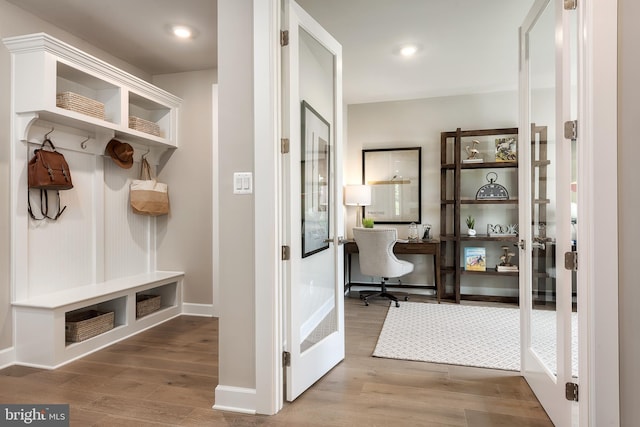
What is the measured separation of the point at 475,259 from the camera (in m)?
4.47

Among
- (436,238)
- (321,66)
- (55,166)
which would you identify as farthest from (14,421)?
(436,238)

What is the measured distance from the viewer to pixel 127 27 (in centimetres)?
294

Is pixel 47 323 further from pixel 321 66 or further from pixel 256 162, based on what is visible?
pixel 321 66

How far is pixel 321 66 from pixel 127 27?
5.59ft

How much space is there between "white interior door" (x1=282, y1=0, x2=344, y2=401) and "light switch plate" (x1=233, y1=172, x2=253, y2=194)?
182 mm

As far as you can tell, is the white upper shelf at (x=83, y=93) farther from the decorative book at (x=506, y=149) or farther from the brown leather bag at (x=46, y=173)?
the decorative book at (x=506, y=149)

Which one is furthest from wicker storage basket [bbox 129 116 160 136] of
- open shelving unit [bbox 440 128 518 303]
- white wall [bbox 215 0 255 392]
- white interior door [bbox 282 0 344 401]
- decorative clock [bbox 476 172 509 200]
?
decorative clock [bbox 476 172 509 200]

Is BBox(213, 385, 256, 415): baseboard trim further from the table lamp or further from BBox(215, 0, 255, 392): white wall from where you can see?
the table lamp

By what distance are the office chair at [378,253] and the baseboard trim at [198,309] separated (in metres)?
1.71

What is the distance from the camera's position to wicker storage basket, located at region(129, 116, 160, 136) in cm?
333

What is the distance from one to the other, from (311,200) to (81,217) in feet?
6.92

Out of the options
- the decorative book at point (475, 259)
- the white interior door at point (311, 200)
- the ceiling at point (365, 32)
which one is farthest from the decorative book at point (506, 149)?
the white interior door at point (311, 200)

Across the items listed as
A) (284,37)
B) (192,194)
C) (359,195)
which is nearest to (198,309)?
(192,194)

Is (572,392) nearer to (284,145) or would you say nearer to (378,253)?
(284,145)
